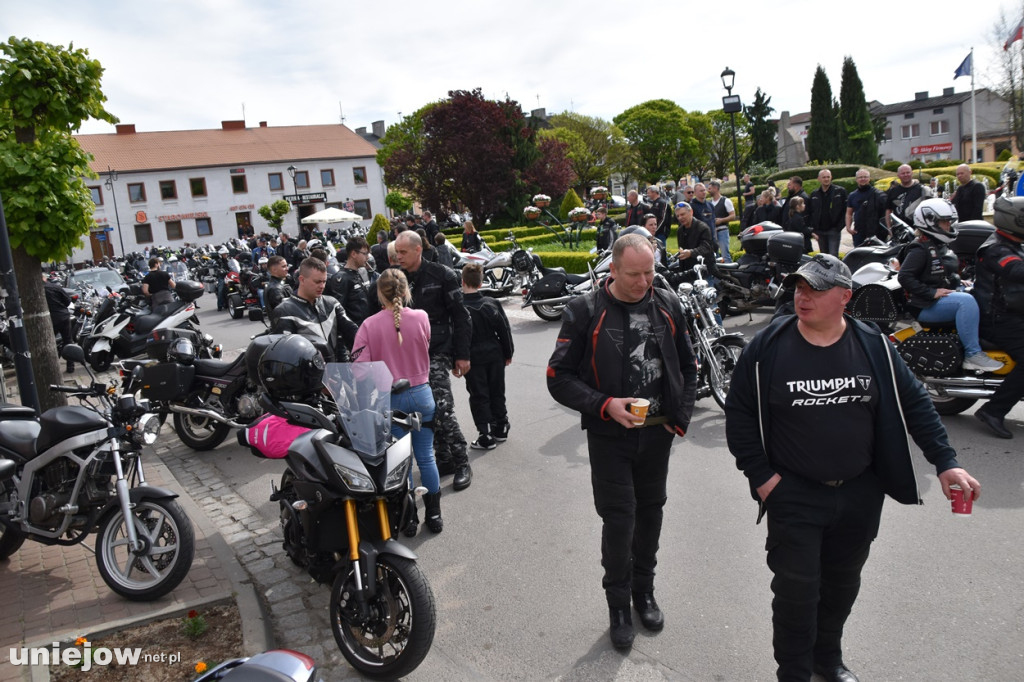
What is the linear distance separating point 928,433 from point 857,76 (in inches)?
2508

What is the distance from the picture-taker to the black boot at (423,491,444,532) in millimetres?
5219

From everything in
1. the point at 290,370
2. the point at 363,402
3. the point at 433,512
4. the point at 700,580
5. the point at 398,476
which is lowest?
the point at 700,580

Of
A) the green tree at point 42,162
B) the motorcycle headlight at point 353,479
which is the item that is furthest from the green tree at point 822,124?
the motorcycle headlight at point 353,479

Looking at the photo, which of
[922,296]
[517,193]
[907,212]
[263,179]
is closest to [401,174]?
[517,193]

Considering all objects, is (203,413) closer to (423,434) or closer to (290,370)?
(423,434)

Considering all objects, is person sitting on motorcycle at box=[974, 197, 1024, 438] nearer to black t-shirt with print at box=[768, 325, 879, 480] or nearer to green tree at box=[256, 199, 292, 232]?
black t-shirt with print at box=[768, 325, 879, 480]

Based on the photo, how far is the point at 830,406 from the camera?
2896mm

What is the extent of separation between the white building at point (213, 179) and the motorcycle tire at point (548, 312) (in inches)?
1828

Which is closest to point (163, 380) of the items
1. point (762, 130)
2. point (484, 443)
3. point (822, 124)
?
point (484, 443)

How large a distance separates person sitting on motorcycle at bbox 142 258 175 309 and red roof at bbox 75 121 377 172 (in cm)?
5330

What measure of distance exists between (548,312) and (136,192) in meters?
56.7

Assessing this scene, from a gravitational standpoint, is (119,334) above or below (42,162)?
below

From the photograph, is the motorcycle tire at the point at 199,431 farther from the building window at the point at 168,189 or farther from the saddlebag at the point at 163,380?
the building window at the point at 168,189

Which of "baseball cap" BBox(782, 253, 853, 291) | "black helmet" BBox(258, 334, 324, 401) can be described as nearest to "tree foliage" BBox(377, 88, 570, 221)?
"black helmet" BBox(258, 334, 324, 401)
